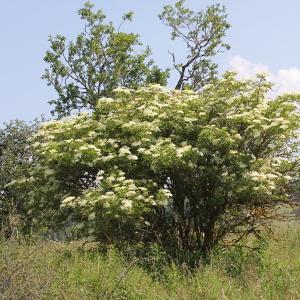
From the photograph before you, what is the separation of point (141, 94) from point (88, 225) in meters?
3.04

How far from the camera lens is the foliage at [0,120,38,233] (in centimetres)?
1681

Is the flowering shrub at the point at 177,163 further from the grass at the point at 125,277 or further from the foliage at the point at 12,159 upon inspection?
the foliage at the point at 12,159

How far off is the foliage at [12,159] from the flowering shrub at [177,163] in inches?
210

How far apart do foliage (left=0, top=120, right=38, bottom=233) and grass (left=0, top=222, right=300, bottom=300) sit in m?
6.62

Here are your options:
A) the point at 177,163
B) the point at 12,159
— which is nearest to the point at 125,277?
the point at 177,163

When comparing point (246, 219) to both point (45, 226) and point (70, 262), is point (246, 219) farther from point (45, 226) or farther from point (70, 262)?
point (45, 226)

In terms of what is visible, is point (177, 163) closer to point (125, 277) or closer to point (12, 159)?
point (125, 277)

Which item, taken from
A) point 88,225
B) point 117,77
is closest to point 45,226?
point 88,225

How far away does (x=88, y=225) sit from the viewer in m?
10.3

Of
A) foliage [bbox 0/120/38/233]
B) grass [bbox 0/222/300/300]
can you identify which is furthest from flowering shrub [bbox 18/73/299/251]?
foliage [bbox 0/120/38/233]

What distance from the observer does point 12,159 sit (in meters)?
17.4

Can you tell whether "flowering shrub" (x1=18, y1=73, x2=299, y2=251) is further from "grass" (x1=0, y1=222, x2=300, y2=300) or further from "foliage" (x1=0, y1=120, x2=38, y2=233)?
"foliage" (x1=0, y1=120, x2=38, y2=233)

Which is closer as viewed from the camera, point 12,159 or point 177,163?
point 177,163

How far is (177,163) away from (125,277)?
270 centimetres
